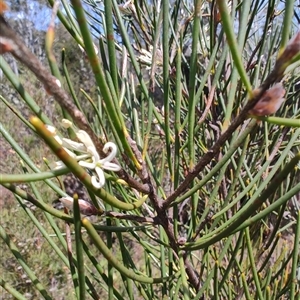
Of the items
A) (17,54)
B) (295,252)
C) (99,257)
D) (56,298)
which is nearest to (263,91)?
(17,54)

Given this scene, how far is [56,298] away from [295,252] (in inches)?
103

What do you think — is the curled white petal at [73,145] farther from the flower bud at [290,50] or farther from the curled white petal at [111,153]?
the flower bud at [290,50]

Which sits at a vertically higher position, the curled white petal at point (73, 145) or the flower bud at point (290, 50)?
the flower bud at point (290, 50)

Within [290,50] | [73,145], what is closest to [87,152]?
[73,145]

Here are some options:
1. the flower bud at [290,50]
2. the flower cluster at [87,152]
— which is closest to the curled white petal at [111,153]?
the flower cluster at [87,152]

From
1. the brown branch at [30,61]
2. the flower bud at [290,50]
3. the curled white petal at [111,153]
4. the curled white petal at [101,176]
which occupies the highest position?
the flower bud at [290,50]

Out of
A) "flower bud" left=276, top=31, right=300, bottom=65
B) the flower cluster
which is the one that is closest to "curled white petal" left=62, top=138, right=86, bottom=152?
the flower cluster

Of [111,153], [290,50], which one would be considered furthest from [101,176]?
[290,50]

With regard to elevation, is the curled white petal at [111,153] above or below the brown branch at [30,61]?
above

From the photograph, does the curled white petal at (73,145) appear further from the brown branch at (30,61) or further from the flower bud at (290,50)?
the flower bud at (290,50)

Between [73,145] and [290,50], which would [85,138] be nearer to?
[73,145]

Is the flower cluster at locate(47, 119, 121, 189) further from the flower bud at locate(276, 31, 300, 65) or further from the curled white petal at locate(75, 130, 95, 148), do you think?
the flower bud at locate(276, 31, 300, 65)

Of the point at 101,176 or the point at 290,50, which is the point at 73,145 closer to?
the point at 101,176

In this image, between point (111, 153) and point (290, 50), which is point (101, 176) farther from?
point (290, 50)
